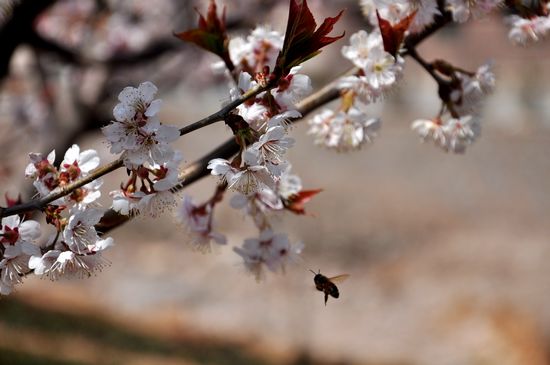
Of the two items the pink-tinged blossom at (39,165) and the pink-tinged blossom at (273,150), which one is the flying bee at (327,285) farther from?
the pink-tinged blossom at (39,165)

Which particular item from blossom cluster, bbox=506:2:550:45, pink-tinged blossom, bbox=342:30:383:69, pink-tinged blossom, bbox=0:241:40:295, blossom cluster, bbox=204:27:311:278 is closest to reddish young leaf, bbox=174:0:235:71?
blossom cluster, bbox=204:27:311:278

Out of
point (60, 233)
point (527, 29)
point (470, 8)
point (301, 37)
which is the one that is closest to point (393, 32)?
point (470, 8)

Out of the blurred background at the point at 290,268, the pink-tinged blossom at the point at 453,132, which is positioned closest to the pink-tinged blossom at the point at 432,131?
the pink-tinged blossom at the point at 453,132

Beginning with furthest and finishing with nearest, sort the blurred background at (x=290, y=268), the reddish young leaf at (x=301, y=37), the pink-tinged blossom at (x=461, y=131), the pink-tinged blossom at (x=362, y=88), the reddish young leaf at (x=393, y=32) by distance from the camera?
the blurred background at (x=290, y=268) → the pink-tinged blossom at (x=461, y=131) → the pink-tinged blossom at (x=362, y=88) → the reddish young leaf at (x=393, y=32) → the reddish young leaf at (x=301, y=37)

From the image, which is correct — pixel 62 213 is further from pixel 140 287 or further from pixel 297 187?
pixel 140 287

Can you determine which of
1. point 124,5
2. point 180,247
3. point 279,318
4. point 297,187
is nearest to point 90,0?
point 124,5

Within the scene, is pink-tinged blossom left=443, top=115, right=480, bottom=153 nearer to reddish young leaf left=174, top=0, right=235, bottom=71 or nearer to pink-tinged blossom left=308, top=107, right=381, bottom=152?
pink-tinged blossom left=308, top=107, right=381, bottom=152
